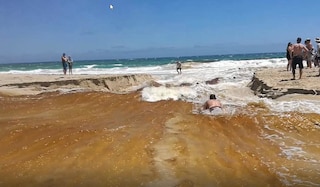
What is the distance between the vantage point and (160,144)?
6.65 metres

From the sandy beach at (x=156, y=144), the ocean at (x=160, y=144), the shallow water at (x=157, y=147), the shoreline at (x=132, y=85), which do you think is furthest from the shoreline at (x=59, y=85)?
the shallow water at (x=157, y=147)

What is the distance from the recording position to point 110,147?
655 cm

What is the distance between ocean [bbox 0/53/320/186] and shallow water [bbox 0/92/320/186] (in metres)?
0.01

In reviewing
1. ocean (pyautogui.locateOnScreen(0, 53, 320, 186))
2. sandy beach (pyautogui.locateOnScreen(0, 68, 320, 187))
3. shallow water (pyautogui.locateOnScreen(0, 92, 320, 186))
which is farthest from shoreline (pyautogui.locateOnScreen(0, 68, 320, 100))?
shallow water (pyautogui.locateOnScreen(0, 92, 320, 186))

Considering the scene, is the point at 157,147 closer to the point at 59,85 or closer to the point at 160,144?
the point at 160,144

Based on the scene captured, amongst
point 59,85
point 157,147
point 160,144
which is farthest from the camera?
point 59,85

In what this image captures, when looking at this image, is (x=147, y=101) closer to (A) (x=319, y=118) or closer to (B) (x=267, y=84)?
(B) (x=267, y=84)

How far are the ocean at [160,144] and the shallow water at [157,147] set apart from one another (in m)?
0.01

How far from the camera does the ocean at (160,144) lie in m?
5.11

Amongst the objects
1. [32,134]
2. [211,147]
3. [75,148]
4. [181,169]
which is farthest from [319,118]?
[32,134]

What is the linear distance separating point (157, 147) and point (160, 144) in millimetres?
203

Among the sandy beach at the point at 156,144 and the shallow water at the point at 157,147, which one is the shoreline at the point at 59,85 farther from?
the shallow water at the point at 157,147

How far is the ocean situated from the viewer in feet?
16.8

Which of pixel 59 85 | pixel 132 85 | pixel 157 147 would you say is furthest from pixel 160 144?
pixel 132 85
